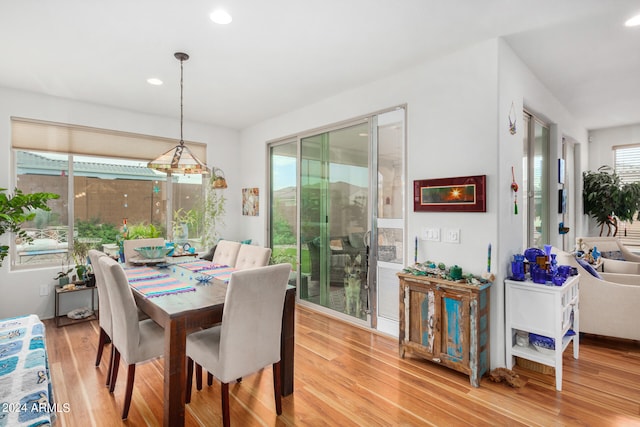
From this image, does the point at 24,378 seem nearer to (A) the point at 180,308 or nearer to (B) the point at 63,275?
(A) the point at 180,308

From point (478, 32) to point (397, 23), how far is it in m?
0.66

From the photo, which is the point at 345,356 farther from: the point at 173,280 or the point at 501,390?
the point at 173,280

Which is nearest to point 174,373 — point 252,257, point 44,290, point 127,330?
point 127,330

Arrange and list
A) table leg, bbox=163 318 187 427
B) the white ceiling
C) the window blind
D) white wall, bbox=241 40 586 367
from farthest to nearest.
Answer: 1. the window blind
2. white wall, bbox=241 40 586 367
3. the white ceiling
4. table leg, bbox=163 318 187 427

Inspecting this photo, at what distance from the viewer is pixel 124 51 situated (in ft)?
9.41

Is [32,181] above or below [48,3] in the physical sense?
below

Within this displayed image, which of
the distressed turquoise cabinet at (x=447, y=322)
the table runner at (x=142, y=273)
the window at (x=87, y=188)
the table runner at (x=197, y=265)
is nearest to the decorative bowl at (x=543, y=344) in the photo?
the distressed turquoise cabinet at (x=447, y=322)

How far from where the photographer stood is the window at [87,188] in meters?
3.93

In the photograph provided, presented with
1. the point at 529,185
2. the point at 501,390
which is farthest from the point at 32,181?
the point at 529,185

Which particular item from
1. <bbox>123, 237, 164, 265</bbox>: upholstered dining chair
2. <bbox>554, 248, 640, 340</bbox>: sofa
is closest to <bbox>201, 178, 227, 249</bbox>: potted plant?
<bbox>123, 237, 164, 265</bbox>: upholstered dining chair

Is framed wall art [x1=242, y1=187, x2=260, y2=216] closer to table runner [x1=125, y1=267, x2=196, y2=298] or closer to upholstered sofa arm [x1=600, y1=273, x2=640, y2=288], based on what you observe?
table runner [x1=125, y1=267, x2=196, y2=298]

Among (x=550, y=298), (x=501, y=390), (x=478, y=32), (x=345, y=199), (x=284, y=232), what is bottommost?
(x=501, y=390)

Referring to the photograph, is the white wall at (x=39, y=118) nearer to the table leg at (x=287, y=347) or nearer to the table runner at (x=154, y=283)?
the table runner at (x=154, y=283)

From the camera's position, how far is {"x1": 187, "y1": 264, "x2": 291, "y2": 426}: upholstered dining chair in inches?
74.0
